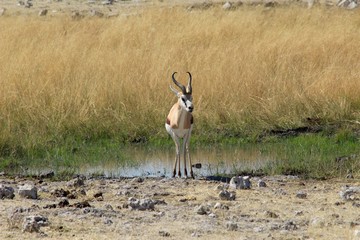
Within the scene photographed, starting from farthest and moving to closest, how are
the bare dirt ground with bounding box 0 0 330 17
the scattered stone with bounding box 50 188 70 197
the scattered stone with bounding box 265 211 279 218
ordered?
the bare dirt ground with bounding box 0 0 330 17
the scattered stone with bounding box 50 188 70 197
the scattered stone with bounding box 265 211 279 218

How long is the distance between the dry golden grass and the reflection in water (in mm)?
744

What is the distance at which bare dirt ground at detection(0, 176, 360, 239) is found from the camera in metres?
6.85

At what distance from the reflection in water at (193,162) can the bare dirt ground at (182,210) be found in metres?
0.71

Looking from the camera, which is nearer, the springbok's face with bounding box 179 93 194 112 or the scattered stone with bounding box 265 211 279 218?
the scattered stone with bounding box 265 211 279 218

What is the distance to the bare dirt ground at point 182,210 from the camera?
6.85 meters

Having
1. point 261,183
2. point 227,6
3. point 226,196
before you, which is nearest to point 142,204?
point 226,196

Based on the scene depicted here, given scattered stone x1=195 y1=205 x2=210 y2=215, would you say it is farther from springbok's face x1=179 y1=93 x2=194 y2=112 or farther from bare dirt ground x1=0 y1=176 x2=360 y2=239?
springbok's face x1=179 y1=93 x2=194 y2=112

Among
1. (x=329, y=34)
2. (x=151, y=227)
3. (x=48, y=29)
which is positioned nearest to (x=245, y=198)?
(x=151, y=227)

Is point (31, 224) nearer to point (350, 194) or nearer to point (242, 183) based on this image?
point (242, 183)

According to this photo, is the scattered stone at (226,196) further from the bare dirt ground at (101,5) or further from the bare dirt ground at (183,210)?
the bare dirt ground at (101,5)

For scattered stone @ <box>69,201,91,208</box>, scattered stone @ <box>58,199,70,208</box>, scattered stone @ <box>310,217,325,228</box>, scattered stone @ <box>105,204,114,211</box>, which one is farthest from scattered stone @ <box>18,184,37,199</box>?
scattered stone @ <box>310,217,325,228</box>

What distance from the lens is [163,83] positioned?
1305 centimetres

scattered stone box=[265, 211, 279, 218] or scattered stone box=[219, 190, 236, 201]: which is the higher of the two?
scattered stone box=[219, 190, 236, 201]

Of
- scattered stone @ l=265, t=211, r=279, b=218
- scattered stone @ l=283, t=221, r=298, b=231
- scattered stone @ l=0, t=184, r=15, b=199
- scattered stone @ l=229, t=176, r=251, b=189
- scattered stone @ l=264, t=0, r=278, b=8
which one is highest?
scattered stone @ l=264, t=0, r=278, b=8
